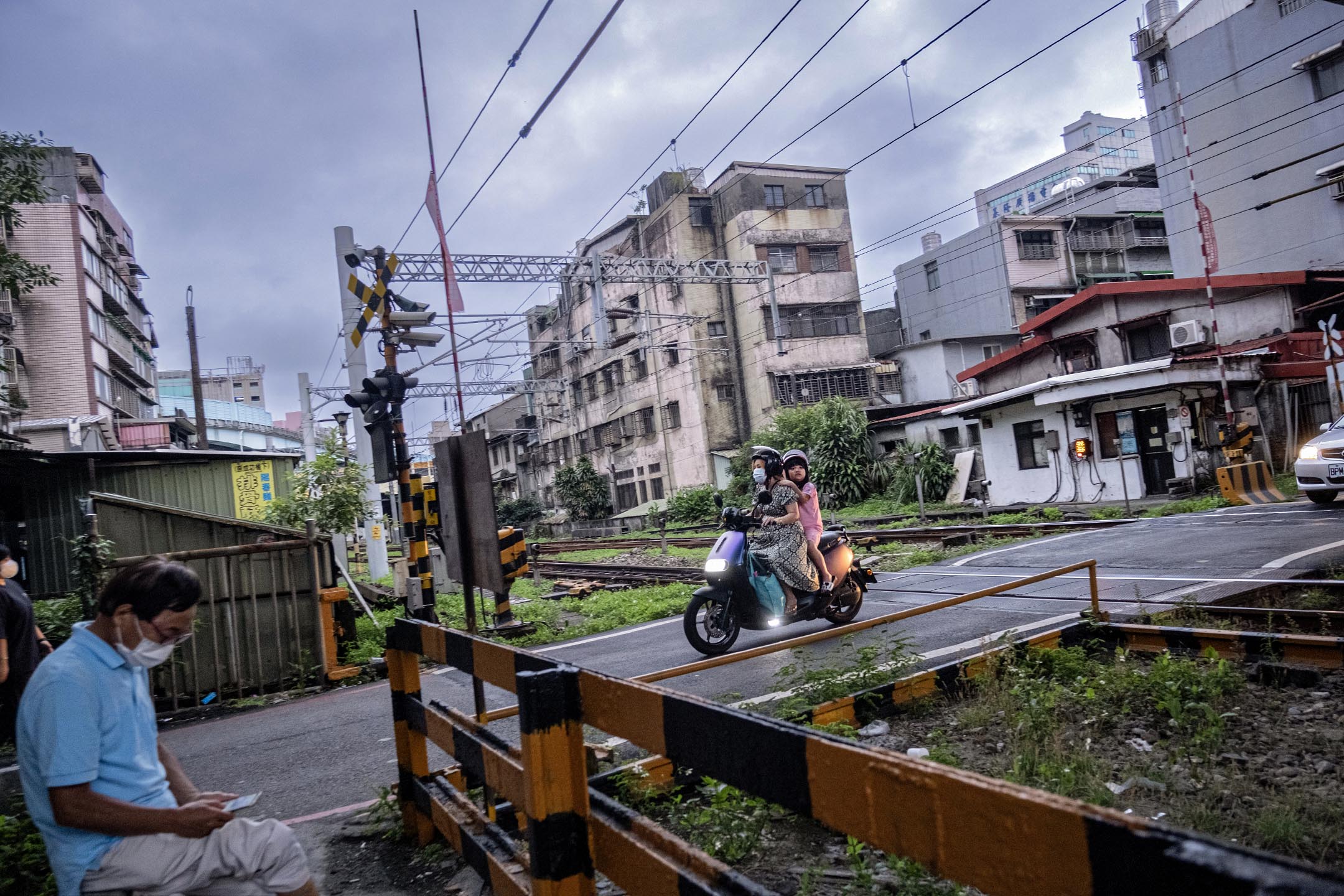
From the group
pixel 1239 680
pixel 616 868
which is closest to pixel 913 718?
pixel 1239 680

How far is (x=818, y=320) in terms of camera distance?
40.3 m

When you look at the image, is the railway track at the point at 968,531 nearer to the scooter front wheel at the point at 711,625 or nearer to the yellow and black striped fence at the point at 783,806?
the scooter front wheel at the point at 711,625

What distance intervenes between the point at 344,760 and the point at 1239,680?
5645mm

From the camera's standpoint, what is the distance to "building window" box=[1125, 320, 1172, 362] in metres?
23.8

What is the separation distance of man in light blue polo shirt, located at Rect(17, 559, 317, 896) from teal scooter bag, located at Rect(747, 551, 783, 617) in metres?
5.65

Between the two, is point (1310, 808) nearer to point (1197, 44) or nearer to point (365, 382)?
point (365, 382)

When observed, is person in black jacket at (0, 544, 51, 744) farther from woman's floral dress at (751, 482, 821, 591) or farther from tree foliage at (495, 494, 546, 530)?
tree foliage at (495, 494, 546, 530)

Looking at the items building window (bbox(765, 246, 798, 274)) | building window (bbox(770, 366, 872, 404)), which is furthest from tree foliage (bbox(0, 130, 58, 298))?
building window (bbox(765, 246, 798, 274))

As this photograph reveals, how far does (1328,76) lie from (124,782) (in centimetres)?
3452

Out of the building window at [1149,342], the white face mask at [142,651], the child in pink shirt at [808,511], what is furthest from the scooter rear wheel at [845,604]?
the building window at [1149,342]

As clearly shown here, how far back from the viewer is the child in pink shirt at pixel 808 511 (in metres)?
8.36

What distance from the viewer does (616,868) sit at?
2.25 metres

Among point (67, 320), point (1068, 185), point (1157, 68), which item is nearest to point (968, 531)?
point (1157, 68)

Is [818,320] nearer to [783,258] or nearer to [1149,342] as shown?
[783,258]
